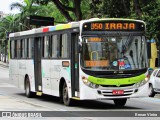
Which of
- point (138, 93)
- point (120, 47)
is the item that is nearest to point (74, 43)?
point (120, 47)

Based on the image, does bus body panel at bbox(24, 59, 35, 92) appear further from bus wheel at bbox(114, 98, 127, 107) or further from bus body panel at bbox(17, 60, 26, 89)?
bus wheel at bbox(114, 98, 127, 107)

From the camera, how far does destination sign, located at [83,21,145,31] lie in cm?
1670

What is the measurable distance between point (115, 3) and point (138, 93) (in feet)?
57.5

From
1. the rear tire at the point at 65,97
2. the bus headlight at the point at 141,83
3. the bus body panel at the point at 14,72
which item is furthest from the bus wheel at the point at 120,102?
the bus body panel at the point at 14,72

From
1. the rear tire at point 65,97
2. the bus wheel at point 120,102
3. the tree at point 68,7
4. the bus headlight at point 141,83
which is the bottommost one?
the bus wheel at point 120,102

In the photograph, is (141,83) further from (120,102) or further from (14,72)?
(14,72)

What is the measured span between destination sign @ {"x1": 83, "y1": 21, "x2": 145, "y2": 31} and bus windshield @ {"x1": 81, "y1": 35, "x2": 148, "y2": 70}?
0.31 metres

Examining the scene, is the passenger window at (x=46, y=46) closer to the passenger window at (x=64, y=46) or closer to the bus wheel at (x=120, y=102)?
the passenger window at (x=64, y=46)

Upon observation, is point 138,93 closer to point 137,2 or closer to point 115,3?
point 137,2

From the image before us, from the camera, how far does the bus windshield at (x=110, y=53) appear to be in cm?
1647

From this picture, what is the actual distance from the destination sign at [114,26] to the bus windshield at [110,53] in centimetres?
31

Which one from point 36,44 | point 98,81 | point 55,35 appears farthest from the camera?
point 36,44

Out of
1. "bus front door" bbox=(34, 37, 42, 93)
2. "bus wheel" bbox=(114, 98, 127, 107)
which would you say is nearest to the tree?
"bus front door" bbox=(34, 37, 42, 93)

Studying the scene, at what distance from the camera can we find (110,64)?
16.5 m
